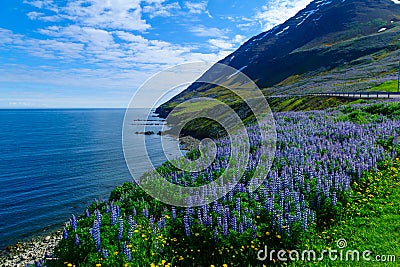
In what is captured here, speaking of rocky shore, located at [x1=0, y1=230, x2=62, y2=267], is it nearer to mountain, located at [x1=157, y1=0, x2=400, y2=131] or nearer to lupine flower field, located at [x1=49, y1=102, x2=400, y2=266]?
lupine flower field, located at [x1=49, y1=102, x2=400, y2=266]

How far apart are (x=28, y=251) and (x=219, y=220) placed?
745 inches

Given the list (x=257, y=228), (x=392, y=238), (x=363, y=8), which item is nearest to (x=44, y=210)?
(x=257, y=228)

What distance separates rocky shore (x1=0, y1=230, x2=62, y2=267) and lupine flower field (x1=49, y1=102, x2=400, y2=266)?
1272 centimetres

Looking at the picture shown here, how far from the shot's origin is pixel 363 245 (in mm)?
7742

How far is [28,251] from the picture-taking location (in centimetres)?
2158

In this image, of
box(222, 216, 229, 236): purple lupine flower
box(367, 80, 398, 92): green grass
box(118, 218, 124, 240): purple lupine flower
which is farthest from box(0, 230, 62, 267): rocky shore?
box(367, 80, 398, 92): green grass

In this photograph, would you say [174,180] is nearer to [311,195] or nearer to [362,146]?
[311,195]

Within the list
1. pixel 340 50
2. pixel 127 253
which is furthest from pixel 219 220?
pixel 340 50

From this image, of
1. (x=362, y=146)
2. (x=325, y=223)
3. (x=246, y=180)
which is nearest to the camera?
(x=325, y=223)

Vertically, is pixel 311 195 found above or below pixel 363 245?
above

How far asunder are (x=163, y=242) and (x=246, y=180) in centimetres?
382

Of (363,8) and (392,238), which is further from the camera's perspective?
(363,8)

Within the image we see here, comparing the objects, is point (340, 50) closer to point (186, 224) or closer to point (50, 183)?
point (50, 183)

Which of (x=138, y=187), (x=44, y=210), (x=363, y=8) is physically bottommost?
(x=44, y=210)
